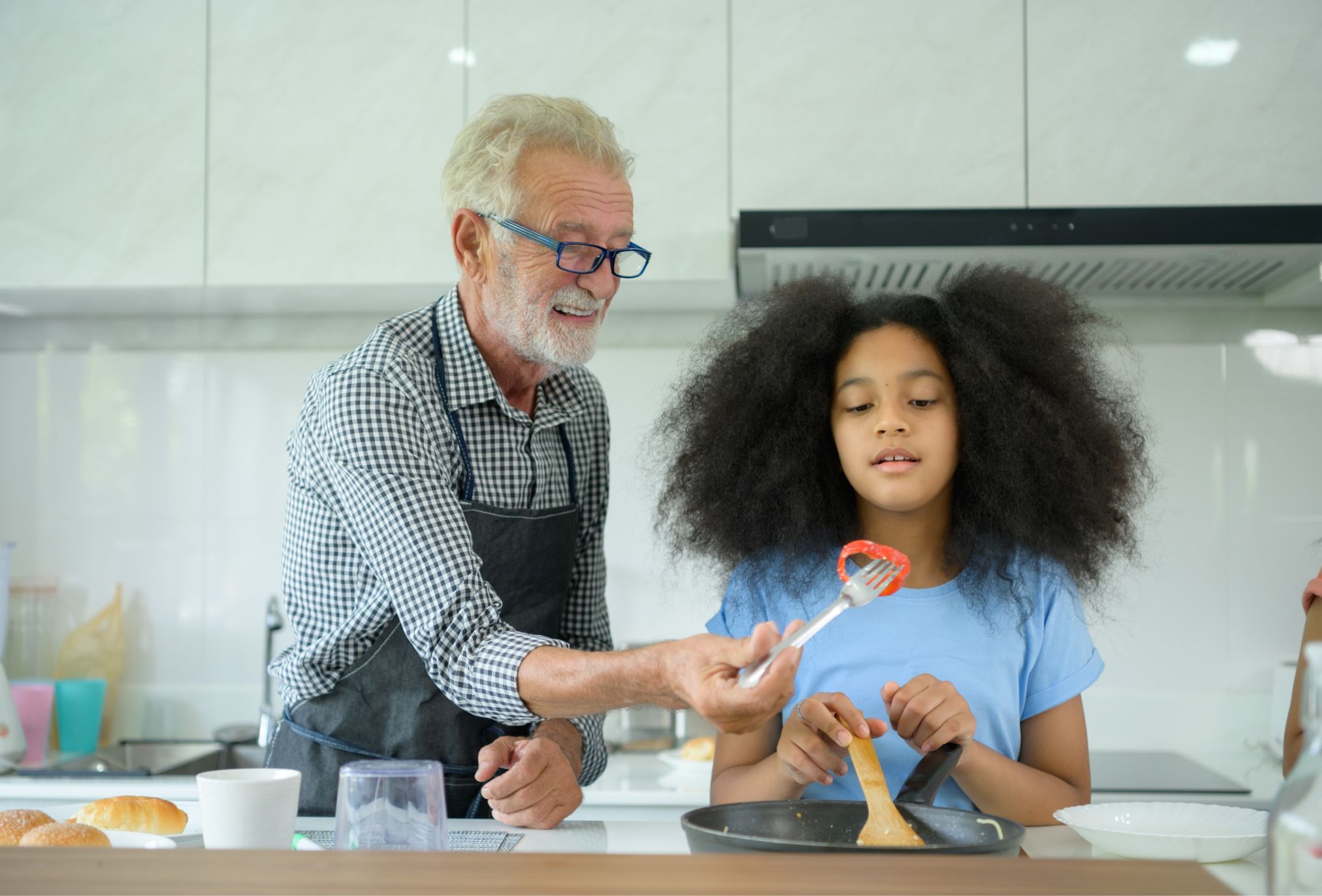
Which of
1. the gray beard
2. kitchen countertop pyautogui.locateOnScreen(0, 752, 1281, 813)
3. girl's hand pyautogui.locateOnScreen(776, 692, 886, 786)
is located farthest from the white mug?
kitchen countertop pyautogui.locateOnScreen(0, 752, 1281, 813)

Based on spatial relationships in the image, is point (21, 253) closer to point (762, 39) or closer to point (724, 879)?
point (762, 39)

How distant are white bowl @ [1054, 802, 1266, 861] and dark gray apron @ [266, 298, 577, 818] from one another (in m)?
0.66

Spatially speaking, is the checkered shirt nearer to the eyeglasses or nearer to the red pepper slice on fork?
the eyeglasses

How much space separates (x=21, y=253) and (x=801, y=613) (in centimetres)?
183

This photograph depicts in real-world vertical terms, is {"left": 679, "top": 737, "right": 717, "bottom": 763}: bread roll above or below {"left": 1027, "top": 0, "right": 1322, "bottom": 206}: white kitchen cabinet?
below

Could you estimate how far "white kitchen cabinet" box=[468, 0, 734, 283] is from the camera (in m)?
2.27

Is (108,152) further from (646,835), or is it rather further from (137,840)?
(646,835)

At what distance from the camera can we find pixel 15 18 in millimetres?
2436

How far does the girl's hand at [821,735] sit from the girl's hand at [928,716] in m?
0.02

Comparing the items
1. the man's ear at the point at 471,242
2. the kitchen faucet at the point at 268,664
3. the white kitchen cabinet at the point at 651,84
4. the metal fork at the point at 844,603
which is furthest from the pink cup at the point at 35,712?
the metal fork at the point at 844,603

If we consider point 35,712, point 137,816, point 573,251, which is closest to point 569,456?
point 573,251

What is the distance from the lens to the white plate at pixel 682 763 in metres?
2.16

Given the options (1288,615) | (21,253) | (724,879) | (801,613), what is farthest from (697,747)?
(724,879)

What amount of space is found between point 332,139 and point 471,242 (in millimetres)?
1010
